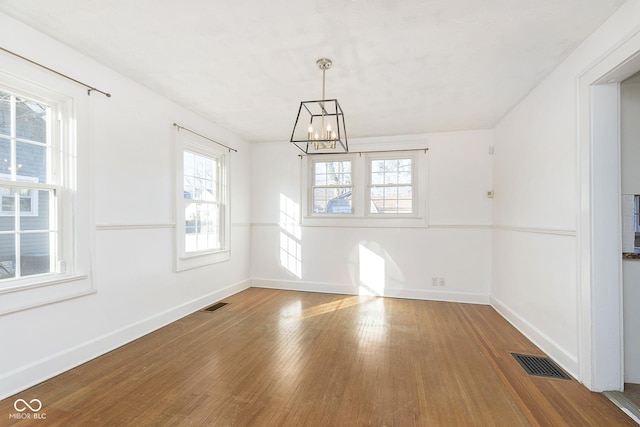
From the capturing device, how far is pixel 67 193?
8.42 ft

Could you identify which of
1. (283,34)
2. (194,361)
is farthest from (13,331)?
(283,34)

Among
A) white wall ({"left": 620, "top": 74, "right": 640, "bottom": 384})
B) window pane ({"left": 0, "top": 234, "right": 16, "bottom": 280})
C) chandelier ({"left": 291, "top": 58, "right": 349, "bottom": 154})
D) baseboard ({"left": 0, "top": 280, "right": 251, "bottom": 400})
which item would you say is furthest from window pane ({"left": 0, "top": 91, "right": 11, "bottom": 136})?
white wall ({"left": 620, "top": 74, "right": 640, "bottom": 384})

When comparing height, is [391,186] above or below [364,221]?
above

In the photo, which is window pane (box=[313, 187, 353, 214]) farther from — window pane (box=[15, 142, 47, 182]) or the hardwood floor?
window pane (box=[15, 142, 47, 182])

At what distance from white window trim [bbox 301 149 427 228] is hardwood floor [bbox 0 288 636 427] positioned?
175 centimetres

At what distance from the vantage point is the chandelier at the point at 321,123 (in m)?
2.47

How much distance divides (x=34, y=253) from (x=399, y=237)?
436 centimetres

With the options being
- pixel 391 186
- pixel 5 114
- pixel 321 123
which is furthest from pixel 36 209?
pixel 391 186

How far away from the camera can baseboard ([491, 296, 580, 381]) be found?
98.2 inches

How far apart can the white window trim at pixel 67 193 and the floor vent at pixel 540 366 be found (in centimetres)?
393

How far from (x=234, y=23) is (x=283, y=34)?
1.18 feet

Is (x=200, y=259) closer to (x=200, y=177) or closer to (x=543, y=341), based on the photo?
(x=200, y=177)

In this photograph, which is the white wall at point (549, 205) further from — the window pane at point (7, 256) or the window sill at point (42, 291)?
the window pane at point (7, 256)

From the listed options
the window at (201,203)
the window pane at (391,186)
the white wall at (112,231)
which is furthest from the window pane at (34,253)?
the window pane at (391,186)
